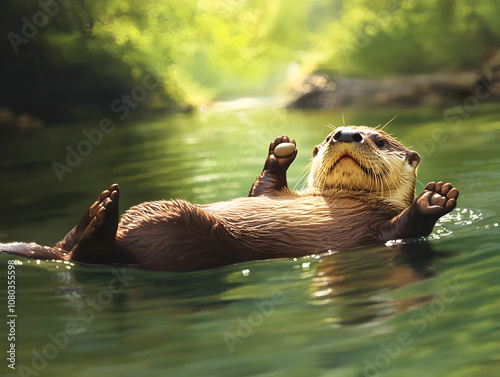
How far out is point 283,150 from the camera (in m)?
4.86

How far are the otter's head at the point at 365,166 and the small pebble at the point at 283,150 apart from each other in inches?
12.1

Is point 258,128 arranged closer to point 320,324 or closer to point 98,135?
point 98,135

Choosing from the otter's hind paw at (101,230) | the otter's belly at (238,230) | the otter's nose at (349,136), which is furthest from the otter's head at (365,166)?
the otter's hind paw at (101,230)

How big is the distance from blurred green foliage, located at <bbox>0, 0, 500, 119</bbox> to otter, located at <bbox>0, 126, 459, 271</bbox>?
11.2 meters

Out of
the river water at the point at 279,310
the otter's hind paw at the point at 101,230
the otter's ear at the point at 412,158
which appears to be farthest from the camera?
the otter's ear at the point at 412,158

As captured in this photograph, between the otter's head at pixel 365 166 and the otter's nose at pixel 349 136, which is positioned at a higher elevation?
the otter's nose at pixel 349 136

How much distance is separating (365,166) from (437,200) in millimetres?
551

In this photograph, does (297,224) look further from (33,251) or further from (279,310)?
(33,251)

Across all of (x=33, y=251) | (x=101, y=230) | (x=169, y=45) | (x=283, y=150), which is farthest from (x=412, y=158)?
(x=169, y=45)

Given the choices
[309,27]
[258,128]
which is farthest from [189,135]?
[309,27]

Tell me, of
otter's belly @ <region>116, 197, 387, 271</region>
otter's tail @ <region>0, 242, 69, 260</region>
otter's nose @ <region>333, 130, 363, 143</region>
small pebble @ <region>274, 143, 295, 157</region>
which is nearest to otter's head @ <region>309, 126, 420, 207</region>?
otter's nose @ <region>333, 130, 363, 143</region>

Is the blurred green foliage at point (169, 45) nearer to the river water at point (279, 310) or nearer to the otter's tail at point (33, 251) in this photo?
the river water at point (279, 310)

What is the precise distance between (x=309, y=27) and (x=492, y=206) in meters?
18.8

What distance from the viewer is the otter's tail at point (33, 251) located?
4.07m
